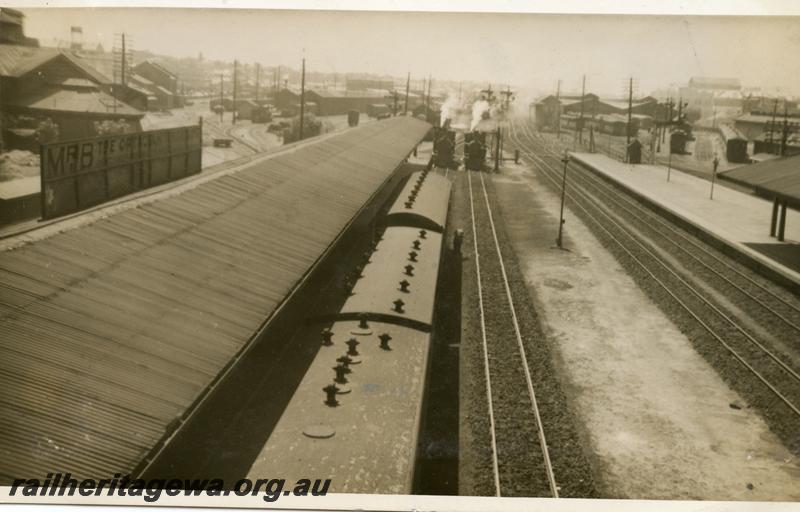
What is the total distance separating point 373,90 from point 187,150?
96640mm

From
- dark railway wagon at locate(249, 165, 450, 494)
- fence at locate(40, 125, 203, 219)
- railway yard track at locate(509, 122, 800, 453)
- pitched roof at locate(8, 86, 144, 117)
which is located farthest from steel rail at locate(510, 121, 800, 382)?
pitched roof at locate(8, 86, 144, 117)

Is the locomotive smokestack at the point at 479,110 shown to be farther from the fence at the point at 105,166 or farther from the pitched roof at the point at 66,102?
the fence at the point at 105,166

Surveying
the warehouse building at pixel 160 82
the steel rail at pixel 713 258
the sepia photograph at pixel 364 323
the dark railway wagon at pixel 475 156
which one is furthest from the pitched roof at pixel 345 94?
the sepia photograph at pixel 364 323

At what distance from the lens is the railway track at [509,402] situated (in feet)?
39.3

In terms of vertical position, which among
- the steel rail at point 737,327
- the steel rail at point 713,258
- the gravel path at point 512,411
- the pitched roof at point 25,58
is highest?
the pitched roof at point 25,58

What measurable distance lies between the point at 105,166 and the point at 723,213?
33.1 metres

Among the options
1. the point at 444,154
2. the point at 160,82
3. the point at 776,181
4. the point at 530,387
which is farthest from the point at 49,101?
the point at 776,181

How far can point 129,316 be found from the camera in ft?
33.0

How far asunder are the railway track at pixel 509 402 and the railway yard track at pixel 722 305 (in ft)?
16.5

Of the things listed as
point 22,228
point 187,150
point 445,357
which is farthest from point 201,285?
point 187,150

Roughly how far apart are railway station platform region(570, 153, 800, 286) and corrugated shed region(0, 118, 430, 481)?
64.8ft

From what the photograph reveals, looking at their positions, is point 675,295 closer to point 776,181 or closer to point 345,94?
point 776,181

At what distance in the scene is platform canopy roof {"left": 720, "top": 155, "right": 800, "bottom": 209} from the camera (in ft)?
86.2

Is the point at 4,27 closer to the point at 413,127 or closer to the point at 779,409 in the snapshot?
the point at 413,127
